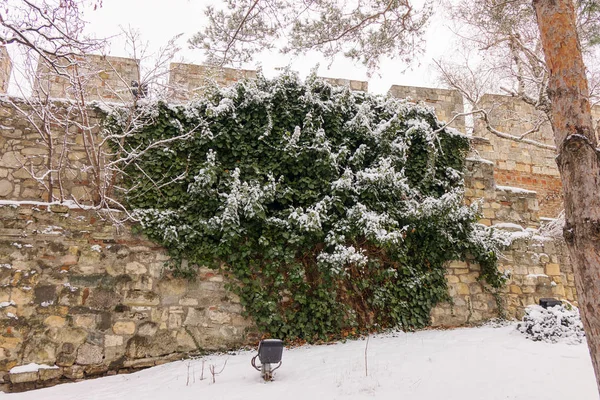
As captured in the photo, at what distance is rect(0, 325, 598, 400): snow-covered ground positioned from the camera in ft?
10.9

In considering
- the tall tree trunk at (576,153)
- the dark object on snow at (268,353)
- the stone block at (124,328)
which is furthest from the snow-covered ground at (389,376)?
the tall tree trunk at (576,153)

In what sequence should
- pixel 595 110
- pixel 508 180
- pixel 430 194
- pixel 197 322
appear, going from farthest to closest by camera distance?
pixel 595 110, pixel 508 180, pixel 430 194, pixel 197 322

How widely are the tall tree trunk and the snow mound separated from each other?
226 centimetres

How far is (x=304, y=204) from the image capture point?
5.41 meters

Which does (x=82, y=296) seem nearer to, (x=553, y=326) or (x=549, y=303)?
(x=553, y=326)

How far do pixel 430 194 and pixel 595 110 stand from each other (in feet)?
23.6

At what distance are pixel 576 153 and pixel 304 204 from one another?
3.16m

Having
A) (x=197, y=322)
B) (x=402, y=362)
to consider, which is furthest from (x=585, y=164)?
(x=197, y=322)

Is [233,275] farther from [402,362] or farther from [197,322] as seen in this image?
[402,362]

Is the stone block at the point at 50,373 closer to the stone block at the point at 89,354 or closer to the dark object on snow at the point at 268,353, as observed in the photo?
the stone block at the point at 89,354

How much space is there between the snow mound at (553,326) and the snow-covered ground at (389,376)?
14 cm

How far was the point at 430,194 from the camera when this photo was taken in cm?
600

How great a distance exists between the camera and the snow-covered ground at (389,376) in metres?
3.33

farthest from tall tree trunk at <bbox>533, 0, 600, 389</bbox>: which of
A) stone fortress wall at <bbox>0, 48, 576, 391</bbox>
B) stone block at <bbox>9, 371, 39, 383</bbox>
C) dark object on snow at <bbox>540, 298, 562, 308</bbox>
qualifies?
stone block at <bbox>9, 371, 39, 383</bbox>
